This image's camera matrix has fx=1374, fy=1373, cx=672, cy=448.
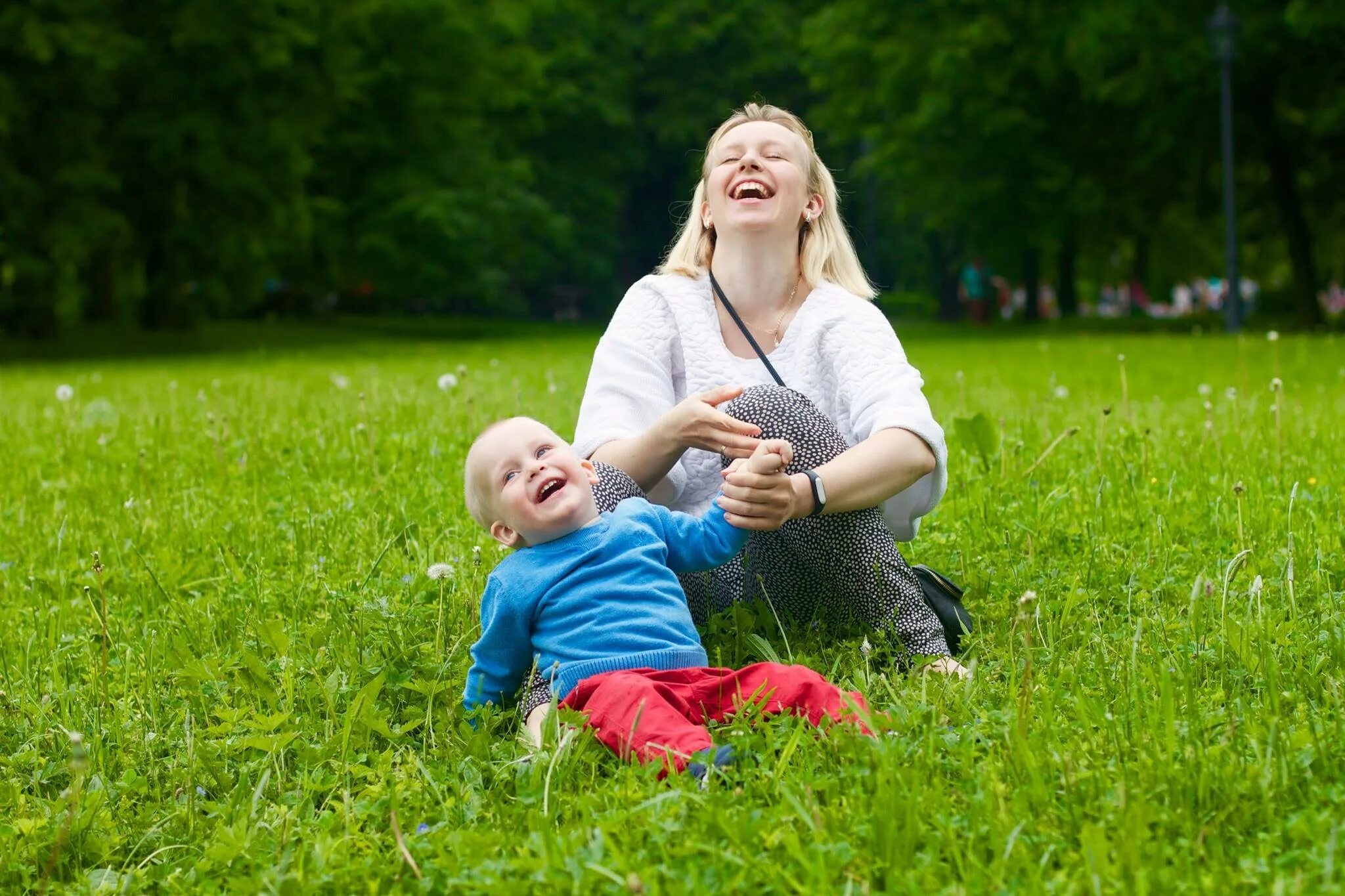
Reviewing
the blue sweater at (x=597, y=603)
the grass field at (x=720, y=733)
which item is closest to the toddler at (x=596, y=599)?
the blue sweater at (x=597, y=603)

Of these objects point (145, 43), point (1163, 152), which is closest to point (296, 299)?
point (145, 43)

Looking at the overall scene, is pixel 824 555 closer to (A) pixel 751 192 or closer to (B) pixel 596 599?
(B) pixel 596 599

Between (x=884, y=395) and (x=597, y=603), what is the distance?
924 mm

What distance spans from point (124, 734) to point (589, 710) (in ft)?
3.50

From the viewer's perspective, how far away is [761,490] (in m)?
2.89

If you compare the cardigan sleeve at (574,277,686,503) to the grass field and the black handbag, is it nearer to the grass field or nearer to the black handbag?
the black handbag

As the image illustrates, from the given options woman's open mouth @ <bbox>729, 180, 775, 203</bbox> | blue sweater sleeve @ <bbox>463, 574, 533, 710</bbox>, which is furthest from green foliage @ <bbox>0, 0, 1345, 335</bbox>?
blue sweater sleeve @ <bbox>463, 574, 533, 710</bbox>

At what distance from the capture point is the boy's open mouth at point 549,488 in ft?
9.58

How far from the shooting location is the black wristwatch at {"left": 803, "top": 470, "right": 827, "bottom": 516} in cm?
302

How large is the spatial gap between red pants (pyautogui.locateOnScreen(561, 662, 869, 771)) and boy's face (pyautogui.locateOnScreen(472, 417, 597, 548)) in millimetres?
360

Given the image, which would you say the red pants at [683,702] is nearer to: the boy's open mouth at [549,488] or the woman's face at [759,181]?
the boy's open mouth at [549,488]

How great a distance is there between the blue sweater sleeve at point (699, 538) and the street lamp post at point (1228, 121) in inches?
713

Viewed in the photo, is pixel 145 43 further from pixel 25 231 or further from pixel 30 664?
pixel 30 664

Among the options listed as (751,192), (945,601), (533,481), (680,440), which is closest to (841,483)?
(680,440)
